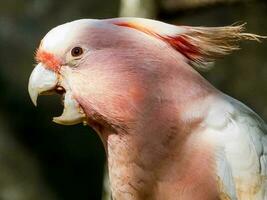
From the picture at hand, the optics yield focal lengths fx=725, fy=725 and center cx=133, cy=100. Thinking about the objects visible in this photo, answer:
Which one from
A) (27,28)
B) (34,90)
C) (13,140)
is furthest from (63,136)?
(34,90)

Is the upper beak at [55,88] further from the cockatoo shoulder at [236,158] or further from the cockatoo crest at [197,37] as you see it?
the cockatoo shoulder at [236,158]

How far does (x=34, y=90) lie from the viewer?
2.23 metres

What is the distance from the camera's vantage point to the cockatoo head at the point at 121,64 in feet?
6.86

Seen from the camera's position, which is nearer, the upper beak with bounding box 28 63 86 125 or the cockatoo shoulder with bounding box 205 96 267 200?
the cockatoo shoulder with bounding box 205 96 267 200

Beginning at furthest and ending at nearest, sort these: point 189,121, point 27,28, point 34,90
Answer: point 27,28 → point 34,90 → point 189,121

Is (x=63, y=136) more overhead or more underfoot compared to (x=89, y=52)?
more underfoot

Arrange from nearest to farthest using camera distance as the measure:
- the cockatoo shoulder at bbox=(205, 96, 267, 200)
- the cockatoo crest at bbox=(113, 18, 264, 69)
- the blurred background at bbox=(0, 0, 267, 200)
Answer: the cockatoo shoulder at bbox=(205, 96, 267, 200)
the cockatoo crest at bbox=(113, 18, 264, 69)
the blurred background at bbox=(0, 0, 267, 200)

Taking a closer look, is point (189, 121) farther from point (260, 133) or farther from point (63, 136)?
point (63, 136)

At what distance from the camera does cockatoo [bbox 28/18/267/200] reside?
205 centimetres

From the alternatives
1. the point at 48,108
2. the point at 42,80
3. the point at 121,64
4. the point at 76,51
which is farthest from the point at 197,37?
the point at 48,108

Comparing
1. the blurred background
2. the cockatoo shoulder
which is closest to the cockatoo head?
the cockatoo shoulder

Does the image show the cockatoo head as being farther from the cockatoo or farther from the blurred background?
the blurred background

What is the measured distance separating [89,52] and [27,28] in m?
2.30

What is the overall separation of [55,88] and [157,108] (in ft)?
1.12
